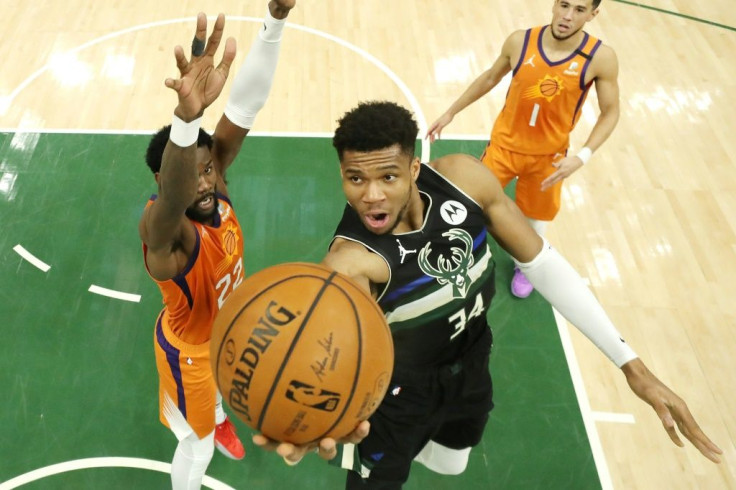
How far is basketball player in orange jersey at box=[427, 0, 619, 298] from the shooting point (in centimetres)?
432

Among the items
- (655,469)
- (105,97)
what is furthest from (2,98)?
(655,469)

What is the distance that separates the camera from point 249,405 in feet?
7.07

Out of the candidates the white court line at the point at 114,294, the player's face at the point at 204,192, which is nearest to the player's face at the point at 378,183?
the player's face at the point at 204,192

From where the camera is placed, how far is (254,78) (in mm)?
3516

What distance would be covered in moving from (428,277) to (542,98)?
225 cm

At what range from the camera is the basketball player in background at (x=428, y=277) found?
262 centimetres

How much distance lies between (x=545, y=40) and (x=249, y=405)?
3.34 meters

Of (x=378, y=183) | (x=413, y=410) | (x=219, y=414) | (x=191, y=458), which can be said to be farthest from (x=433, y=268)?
(x=219, y=414)

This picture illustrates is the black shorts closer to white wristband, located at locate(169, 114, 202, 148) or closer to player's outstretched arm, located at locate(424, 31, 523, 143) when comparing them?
white wristband, located at locate(169, 114, 202, 148)

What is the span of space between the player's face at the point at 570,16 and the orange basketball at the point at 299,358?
283 centimetres

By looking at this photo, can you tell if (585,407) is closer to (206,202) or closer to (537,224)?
(537,224)

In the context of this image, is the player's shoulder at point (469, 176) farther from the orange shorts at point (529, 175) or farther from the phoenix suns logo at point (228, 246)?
the orange shorts at point (529, 175)

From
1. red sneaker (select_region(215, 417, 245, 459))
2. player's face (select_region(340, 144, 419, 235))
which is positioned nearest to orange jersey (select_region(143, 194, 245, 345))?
player's face (select_region(340, 144, 419, 235))

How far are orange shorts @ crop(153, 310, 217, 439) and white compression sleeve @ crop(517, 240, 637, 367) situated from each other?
162cm
